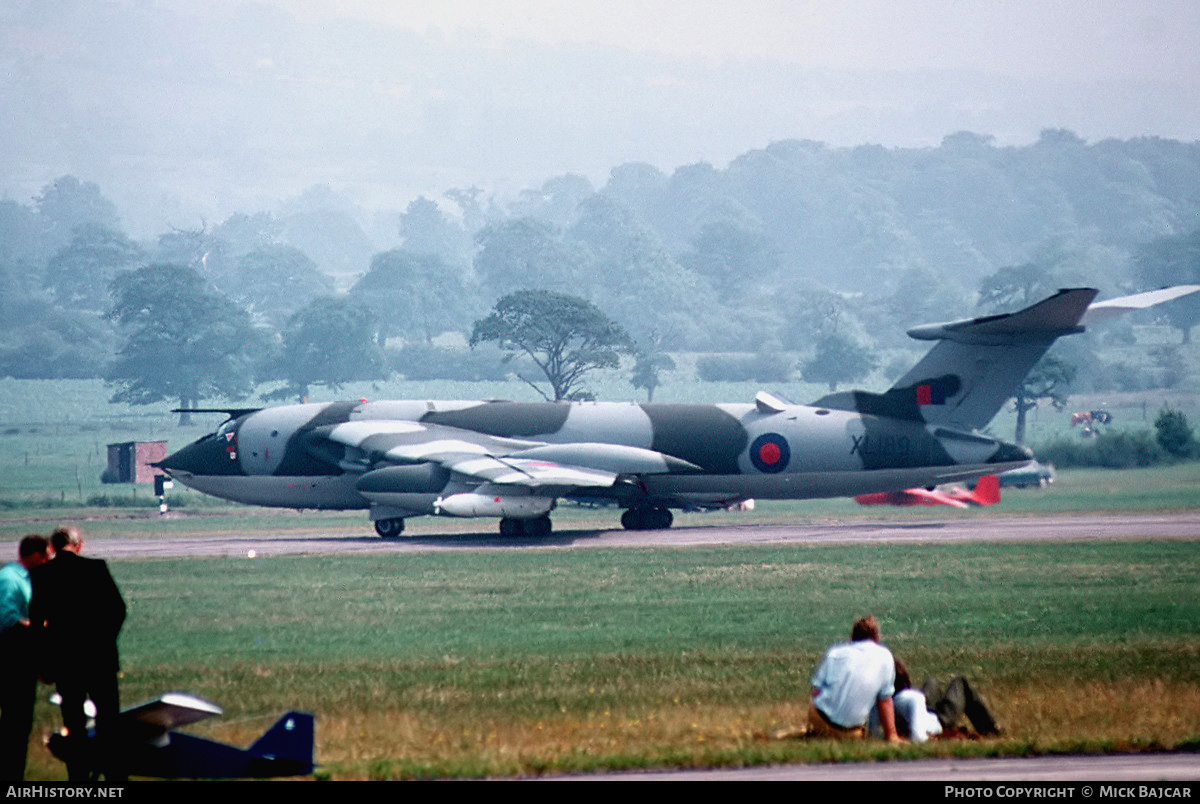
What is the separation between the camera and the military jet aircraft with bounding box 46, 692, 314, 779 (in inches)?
444

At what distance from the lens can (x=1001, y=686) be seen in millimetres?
17297

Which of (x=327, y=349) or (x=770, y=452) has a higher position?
(x=327, y=349)

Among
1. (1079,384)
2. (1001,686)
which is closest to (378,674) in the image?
(1001,686)

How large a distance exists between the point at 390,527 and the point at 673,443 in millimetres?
8295

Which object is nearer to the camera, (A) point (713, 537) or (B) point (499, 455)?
(A) point (713, 537)

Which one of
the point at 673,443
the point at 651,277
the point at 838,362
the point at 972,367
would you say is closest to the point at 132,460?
the point at 673,443

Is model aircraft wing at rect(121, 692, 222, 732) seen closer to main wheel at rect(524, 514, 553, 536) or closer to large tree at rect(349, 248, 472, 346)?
main wheel at rect(524, 514, 553, 536)

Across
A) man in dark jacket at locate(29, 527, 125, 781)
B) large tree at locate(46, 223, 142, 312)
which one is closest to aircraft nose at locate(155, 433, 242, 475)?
man in dark jacket at locate(29, 527, 125, 781)

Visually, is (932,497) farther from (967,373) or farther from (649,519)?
(649,519)

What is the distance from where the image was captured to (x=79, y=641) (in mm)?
11680

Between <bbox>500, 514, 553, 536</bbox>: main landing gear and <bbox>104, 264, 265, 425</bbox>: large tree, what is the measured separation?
58.7 m

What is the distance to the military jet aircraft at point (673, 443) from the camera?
3975 cm
